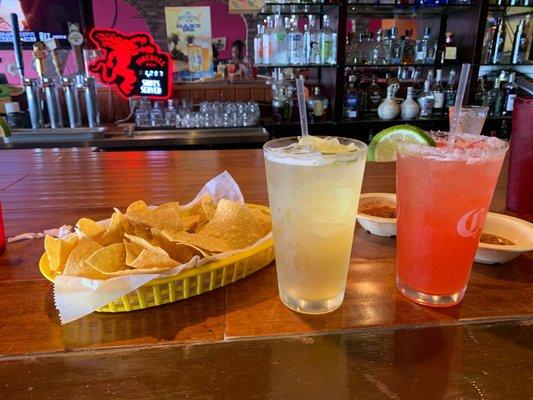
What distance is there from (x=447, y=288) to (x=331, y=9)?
10.6 ft

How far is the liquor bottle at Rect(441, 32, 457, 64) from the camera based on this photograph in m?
3.56

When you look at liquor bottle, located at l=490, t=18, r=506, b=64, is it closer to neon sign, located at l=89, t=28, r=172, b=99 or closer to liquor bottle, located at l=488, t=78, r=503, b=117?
liquor bottle, located at l=488, t=78, r=503, b=117

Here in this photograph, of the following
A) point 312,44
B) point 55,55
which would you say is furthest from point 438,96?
point 55,55

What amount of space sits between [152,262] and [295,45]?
10.2 feet

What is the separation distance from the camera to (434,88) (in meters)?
3.70

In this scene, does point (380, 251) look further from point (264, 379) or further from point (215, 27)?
point (215, 27)

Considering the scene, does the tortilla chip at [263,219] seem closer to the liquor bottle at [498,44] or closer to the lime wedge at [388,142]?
the lime wedge at [388,142]

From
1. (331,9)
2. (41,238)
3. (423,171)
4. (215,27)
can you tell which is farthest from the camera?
(215,27)

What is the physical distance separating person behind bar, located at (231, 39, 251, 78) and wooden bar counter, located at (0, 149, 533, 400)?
4.19 metres

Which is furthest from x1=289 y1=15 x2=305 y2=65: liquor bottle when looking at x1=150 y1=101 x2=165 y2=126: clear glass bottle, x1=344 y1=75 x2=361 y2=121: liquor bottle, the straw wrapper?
the straw wrapper

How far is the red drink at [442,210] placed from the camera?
0.59 m

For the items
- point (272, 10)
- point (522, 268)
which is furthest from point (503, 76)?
point (522, 268)

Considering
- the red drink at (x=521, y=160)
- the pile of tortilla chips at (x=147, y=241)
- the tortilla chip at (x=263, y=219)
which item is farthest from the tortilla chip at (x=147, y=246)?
the red drink at (x=521, y=160)

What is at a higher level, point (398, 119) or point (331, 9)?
point (331, 9)
